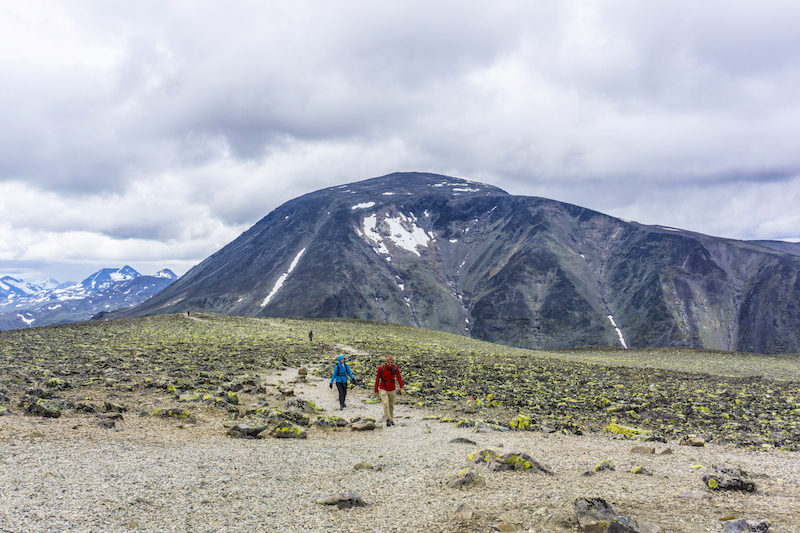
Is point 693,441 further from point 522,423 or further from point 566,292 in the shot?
point 566,292

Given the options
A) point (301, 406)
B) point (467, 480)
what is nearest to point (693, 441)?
point (467, 480)

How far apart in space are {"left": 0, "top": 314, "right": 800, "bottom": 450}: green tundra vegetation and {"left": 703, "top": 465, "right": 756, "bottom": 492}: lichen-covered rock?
518 centimetres

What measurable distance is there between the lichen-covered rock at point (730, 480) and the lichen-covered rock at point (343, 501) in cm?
773

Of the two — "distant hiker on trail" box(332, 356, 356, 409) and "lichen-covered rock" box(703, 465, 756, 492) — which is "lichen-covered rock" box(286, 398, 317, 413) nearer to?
"distant hiker on trail" box(332, 356, 356, 409)

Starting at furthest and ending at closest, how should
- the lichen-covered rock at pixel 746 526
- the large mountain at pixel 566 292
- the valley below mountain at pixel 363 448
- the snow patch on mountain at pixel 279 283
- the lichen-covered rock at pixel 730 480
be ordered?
the snow patch on mountain at pixel 279 283
the large mountain at pixel 566 292
the lichen-covered rock at pixel 730 480
the valley below mountain at pixel 363 448
the lichen-covered rock at pixel 746 526

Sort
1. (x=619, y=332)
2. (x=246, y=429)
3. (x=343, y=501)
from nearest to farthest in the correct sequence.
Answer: (x=343, y=501), (x=246, y=429), (x=619, y=332)

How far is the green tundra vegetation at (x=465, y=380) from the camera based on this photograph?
685 inches

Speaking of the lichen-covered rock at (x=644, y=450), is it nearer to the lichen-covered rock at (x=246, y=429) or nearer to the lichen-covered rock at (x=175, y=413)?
the lichen-covered rock at (x=246, y=429)

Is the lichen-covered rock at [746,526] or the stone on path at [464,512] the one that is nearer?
the lichen-covered rock at [746,526]

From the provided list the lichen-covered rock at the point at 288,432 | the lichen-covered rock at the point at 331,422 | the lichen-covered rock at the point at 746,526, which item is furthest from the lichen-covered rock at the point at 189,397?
Result: the lichen-covered rock at the point at 746,526

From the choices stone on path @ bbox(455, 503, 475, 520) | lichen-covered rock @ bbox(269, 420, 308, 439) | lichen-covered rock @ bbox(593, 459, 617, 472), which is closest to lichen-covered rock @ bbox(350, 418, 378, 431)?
lichen-covered rock @ bbox(269, 420, 308, 439)

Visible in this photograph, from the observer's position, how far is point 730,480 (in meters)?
9.52

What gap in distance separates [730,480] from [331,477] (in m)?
9.10

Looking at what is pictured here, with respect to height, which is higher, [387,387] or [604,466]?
[387,387]
